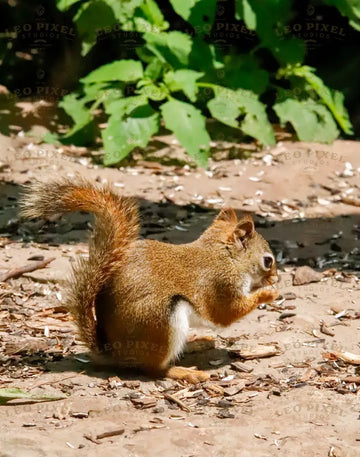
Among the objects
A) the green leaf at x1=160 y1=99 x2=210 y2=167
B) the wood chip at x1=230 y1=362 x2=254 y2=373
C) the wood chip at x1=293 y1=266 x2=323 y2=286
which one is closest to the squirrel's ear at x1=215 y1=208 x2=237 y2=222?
the wood chip at x1=230 y1=362 x2=254 y2=373

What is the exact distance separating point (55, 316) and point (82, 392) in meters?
1.04

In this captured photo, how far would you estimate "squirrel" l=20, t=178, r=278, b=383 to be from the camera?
400 cm

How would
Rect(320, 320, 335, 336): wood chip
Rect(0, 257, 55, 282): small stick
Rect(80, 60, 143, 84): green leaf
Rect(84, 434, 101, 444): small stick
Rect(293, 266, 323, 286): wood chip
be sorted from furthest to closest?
Rect(80, 60, 143, 84): green leaf < Rect(293, 266, 323, 286): wood chip < Rect(0, 257, 55, 282): small stick < Rect(320, 320, 335, 336): wood chip < Rect(84, 434, 101, 444): small stick

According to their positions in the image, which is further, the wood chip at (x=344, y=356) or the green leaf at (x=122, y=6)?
the green leaf at (x=122, y=6)

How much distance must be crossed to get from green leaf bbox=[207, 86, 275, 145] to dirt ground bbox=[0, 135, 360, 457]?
35 cm

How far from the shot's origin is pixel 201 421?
147 inches

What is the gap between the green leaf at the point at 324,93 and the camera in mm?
7719

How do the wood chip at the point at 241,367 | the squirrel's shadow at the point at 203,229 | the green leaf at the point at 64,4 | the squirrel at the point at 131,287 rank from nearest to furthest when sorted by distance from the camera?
the squirrel at the point at 131,287 → the wood chip at the point at 241,367 → the squirrel's shadow at the point at 203,229 → the green leaf at the point at 64,4

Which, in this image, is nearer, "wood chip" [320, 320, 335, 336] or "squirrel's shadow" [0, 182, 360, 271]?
"wood chip" [320, 320, 335, 336]

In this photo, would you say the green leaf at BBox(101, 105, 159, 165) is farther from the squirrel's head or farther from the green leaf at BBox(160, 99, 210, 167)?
the squirrel's head

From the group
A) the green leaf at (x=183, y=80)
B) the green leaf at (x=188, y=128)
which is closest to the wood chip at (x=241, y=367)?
the green leaf at (x=188, y=128)

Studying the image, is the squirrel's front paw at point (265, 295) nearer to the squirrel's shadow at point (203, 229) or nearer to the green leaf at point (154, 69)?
the squirrel's shadow at point (203, 229)

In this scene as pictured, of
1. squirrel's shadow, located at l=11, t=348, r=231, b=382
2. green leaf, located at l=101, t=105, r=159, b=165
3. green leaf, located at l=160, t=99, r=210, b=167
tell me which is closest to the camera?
squirrel's shadow, located at l=11, t=348, r=231, b=382

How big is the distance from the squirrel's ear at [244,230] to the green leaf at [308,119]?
3.31 m
